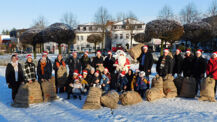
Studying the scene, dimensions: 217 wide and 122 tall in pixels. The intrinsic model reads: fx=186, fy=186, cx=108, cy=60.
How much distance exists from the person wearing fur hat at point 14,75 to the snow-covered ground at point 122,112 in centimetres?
67

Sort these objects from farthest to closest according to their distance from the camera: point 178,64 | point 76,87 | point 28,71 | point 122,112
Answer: point 178,64
point 76,87
point 28,71
point 122,112

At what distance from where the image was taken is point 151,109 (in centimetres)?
536

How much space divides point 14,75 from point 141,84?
423cm

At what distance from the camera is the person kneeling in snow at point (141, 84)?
6.38 m

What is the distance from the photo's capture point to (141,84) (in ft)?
20.9

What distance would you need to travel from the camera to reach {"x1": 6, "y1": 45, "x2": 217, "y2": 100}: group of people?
6121 millimetres

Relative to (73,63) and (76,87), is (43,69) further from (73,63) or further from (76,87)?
(76,87)

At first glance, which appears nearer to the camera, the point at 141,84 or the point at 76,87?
the point at 141,84

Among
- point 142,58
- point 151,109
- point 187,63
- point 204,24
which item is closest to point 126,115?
point 151,109

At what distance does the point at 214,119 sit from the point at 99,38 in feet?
97.6

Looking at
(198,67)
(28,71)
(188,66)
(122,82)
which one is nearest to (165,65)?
(188,66)

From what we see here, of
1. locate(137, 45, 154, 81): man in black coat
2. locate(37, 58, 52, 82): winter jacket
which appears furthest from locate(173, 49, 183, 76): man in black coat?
locate(37, 58, 52, 82): winter jacket

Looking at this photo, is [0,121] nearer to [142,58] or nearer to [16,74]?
[16,74]

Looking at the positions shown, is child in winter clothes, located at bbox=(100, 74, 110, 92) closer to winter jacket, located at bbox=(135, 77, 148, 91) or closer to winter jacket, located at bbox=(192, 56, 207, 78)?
winter jacket, located at bbox=(135, 77, 148, 91)
